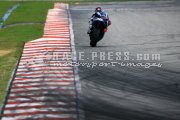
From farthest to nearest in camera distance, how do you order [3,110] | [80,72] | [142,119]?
[80,72] → [3,110] → [142,119]

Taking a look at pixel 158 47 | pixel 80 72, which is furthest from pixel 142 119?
pixel 158 47

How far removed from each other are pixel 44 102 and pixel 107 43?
403 inches

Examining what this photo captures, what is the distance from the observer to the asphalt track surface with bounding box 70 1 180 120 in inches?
493

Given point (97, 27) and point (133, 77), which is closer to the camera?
point (133, 77)

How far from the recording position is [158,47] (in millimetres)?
21578

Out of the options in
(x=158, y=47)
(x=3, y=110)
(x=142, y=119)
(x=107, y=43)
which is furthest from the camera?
(x=107, y=43)

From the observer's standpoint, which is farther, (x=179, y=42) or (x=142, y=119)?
(x=179, y=42)

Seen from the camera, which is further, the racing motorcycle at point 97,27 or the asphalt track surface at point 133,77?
the racing motorcycle at point 97,27

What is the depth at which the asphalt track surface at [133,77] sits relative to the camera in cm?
1252

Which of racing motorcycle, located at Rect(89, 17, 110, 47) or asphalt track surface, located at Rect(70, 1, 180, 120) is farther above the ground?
racing motorcycle, located at Rect(89, 17, 110, 47)

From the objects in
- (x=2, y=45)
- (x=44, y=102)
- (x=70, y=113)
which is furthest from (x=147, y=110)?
(x=2, y=45)

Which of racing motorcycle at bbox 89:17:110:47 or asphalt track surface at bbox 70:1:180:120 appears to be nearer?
asphalt track surface at bbox 70:1:180:120

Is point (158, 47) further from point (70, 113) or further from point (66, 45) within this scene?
point (70, 113)

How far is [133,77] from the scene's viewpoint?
52.7 feet
